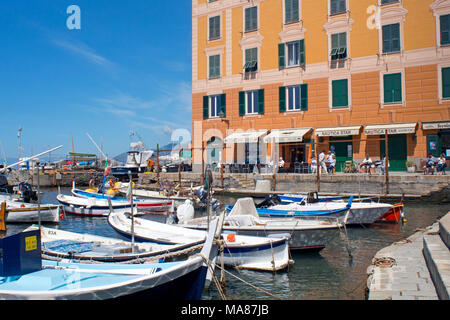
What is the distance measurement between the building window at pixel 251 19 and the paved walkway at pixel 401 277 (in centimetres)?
2415

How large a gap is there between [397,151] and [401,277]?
2012 cm

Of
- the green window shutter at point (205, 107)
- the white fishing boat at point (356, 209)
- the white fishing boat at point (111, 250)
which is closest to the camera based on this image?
the white fishing boat at point (111, 250)

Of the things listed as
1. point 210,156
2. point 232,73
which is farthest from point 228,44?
point 210,156

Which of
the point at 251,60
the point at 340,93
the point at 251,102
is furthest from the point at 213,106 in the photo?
the point at 340,93

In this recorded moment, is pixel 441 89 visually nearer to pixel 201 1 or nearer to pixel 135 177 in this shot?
pixel 201 1

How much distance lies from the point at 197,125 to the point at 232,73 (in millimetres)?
5406

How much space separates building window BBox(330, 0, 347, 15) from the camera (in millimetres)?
27184

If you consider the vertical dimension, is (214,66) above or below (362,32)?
below

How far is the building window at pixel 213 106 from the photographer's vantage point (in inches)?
1261

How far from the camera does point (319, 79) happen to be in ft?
92.4

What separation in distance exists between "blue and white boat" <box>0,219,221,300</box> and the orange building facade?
21.6 meters

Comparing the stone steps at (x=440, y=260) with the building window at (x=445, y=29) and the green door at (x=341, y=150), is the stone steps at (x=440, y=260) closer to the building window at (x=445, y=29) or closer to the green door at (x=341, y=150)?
the green door at (x=341, y=150)

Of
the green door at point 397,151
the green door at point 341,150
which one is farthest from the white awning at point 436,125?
the green door at point 341,150

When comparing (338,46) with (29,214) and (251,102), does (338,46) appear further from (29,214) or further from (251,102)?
(29,214)
